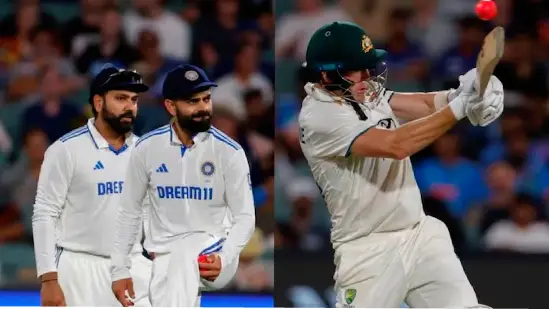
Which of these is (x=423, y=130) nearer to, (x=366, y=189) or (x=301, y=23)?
(x=366, y=189)

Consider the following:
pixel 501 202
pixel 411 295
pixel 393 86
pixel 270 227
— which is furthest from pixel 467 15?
pixel 411 295

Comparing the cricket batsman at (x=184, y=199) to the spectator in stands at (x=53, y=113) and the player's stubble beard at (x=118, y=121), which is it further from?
the spectator in stands at (x=53, y=113)

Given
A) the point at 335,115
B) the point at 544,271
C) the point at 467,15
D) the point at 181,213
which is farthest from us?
the point at 467,15

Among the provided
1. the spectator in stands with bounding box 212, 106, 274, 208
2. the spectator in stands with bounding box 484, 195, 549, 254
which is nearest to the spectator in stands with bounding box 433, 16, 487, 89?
the spectator in stands with bounding box 484, 195, 549, 254

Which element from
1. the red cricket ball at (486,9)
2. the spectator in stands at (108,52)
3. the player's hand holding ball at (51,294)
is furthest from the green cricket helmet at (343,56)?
the spectator in stands at (108,52)

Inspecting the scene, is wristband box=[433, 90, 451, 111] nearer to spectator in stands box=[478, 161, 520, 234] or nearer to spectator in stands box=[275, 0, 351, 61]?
spectator in stands box=[478, 161, 520, 234]

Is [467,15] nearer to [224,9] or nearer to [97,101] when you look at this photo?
[224,9]
